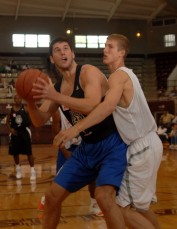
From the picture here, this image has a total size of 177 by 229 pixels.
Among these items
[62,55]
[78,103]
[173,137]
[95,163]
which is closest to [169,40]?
[173,137]

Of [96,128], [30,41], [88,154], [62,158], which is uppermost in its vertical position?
[30,41]

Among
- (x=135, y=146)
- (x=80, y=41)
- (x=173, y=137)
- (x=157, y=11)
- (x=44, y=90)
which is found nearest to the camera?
(x=44, y=90)

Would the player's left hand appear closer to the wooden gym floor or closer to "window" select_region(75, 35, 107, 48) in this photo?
the wooden gym floor

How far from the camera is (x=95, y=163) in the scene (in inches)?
151

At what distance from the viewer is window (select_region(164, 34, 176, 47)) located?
96.5ft

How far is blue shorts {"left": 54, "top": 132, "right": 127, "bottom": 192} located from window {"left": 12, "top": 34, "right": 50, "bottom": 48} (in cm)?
2459

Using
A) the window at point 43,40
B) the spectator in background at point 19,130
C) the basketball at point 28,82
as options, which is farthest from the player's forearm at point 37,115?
the window at point 43,40

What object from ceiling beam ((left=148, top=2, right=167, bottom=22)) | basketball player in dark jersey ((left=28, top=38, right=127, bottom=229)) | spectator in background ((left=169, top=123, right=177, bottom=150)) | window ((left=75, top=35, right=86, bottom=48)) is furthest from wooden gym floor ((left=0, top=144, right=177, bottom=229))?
window ((left=75, top=35, right=86, bottom=48))

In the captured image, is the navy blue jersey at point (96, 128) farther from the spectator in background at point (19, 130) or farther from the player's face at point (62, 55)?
the spectator in background at point (19, 130)

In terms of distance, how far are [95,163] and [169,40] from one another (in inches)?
1057

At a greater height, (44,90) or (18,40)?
(18,40)

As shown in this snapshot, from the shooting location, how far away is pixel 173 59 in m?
29.4

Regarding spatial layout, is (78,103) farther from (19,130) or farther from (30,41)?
(30,41)

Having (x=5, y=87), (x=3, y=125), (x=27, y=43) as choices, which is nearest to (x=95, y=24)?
(x=27, y=43)
